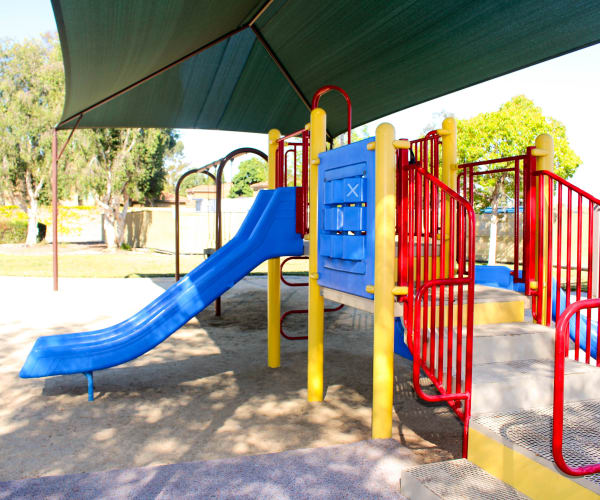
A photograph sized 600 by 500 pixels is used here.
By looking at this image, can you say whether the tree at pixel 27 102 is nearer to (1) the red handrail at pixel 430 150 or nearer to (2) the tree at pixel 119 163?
(2) the tree at pixel 119 163

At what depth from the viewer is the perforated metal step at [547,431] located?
2291 mm

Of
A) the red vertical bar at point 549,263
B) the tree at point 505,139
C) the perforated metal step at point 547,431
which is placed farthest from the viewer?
the tree at point 505,139

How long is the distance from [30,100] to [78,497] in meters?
24.7

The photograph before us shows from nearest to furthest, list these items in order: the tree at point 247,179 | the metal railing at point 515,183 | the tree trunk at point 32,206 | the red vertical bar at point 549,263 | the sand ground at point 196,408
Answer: the sand ground at point 196,408 → the red vertical bar at point 549,263 → the metal railing at point 515,183 → the tree trunk at point 32,206 → the tree at point 247,179

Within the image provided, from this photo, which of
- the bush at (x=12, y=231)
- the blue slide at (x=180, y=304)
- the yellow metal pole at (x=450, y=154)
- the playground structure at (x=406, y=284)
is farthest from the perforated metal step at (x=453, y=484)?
the bush at (x=12, y=231)

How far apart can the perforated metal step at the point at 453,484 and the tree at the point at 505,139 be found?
18947mm

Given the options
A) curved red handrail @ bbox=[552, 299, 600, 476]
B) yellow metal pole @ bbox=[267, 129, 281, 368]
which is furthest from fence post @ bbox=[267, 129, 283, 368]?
curved red handrail @ bbox=[552, 299, 600, 476]

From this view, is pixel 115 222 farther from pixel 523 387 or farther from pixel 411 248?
pixel 523 387

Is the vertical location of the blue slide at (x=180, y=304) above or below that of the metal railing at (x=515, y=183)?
below

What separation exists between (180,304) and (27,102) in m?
22.6

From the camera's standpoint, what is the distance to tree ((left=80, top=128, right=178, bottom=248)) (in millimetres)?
22500

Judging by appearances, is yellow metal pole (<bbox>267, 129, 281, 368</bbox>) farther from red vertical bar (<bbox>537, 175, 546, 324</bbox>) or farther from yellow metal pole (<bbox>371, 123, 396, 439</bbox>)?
red vertical bar (<bbox>537, 175, 546, 324</bbox>)

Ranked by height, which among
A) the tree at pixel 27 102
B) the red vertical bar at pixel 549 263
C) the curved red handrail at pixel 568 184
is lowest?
the red vertical bar at pixel 549 263

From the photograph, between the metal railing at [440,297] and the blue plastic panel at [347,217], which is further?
the blue plastic panel at [347,217]
